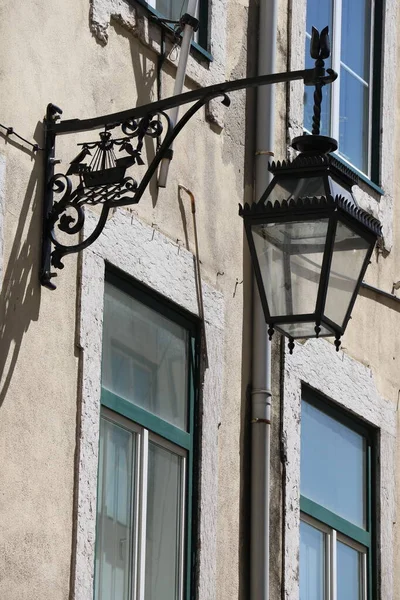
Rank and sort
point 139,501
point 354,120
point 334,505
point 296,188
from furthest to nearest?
point 354,120 → point 334,505 → point 139,501 → point 296,188

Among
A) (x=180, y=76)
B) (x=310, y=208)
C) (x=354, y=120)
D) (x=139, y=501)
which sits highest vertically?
(x=354, y=120)

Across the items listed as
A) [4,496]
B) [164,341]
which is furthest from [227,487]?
[4,496]

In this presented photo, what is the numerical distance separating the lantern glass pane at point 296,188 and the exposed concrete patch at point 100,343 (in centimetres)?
79

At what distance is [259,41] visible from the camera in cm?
967

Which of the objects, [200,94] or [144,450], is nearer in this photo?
[200,94]

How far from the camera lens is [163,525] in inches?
329

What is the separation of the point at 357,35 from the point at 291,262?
3.68 m

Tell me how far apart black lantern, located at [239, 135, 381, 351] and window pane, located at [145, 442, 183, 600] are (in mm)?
1107

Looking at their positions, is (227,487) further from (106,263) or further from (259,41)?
(259,41)

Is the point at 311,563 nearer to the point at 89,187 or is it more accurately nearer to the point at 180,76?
the point at 180,76

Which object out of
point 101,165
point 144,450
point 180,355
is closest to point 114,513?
point 144,450

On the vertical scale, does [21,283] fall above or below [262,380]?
below

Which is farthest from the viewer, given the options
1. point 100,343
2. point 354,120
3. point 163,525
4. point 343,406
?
point 354,120

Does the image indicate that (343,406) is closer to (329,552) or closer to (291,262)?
(329,552)
